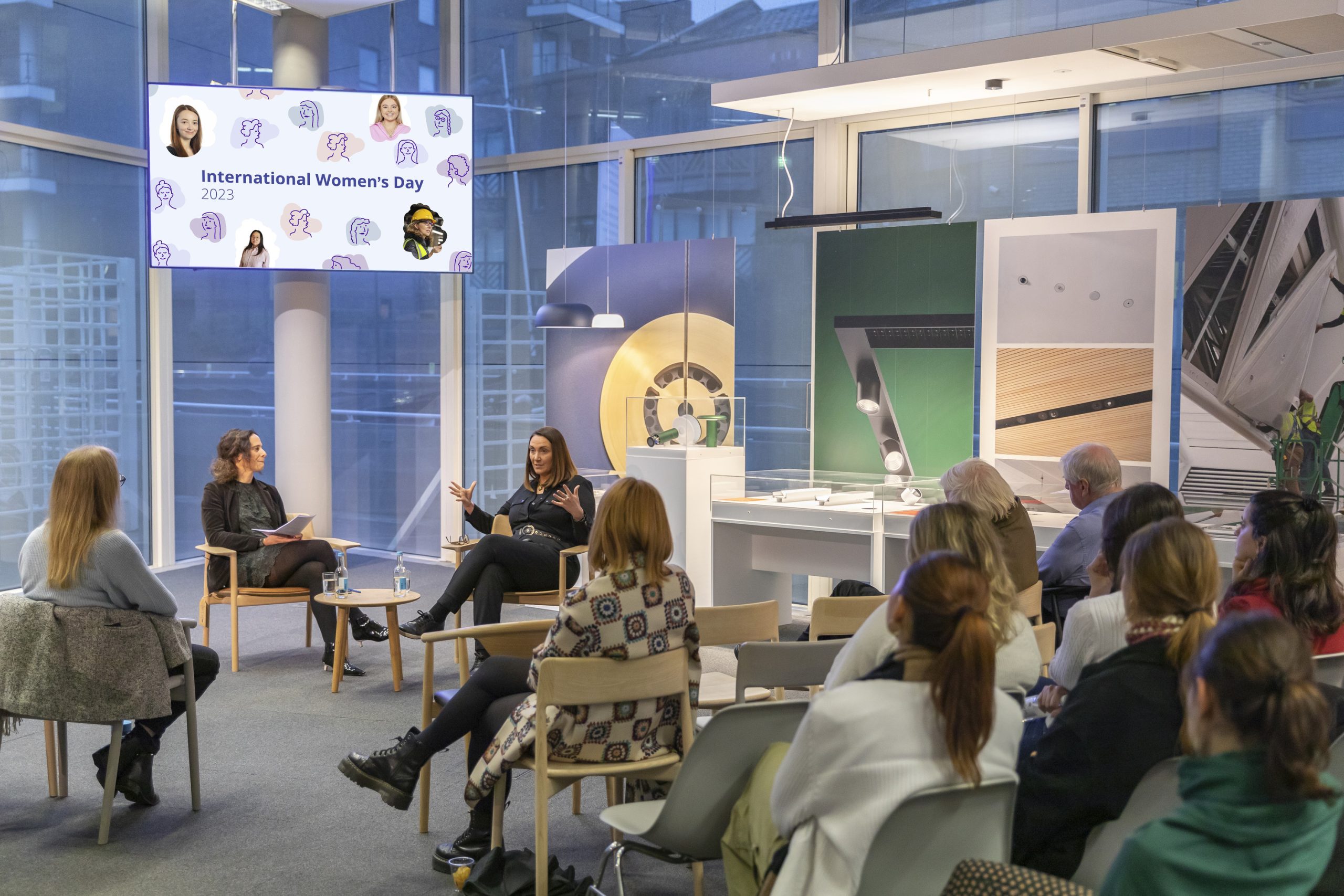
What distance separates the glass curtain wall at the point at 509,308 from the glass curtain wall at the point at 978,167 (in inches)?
90.6

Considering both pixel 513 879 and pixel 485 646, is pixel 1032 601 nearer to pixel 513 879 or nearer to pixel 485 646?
pixel 485 646

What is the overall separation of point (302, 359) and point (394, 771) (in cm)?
538

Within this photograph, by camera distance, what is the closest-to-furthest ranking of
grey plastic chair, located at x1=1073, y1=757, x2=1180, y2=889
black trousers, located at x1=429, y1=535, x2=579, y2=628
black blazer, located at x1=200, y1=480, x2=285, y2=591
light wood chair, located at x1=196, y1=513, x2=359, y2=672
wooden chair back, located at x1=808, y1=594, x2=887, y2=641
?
1. grey plastic chair, located at x1=1073, y1=757, x2=1180, y2=889
2. wooden chair back, located at x1=808, y1=594, x2=887, y2=641
3. black trousers, located at x1=429, y1=535, x2=579, y2=628
4. light wood chair, located at x1=196, y1=513, x2=359, y2=672
5. black blazer, located at x1=200, y1=480, x2=285, y2=591

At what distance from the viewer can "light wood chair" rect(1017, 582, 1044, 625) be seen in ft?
13.9

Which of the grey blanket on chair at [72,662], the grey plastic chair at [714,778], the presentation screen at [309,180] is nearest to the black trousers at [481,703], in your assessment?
the grey plastic chair at [714,778]

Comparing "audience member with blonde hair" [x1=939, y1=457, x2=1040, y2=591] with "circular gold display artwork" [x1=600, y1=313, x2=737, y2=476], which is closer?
"audience member with blonde hair" [x1=939, y1=457, x2=1040, y2=591]

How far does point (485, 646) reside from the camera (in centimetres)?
380

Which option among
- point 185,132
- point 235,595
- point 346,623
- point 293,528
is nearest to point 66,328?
point 185,132

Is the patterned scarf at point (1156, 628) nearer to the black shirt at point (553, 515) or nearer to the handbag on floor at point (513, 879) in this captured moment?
the handbag on floor at point (513, 879)

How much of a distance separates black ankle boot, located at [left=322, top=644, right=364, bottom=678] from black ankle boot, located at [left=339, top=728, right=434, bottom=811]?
7.54ft

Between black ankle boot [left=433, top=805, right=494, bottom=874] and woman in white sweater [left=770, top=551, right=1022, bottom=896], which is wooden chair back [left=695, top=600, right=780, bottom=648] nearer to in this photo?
black ankle boot [left=433, top=805, right=494, bottom=874]

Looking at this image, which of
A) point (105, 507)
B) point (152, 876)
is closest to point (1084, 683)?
point (152, 876)

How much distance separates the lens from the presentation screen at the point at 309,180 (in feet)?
24.7

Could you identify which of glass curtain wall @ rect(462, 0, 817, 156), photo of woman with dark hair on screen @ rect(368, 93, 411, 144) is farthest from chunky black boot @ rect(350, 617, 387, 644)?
glass curtain wall @ rect(462, 0, 817, 156)
